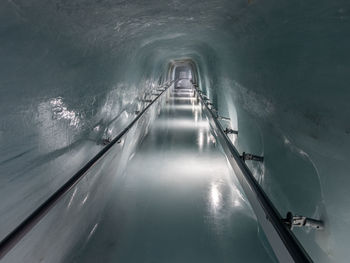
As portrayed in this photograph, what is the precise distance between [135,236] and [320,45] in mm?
2407

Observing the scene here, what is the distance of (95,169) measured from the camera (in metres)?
2.92

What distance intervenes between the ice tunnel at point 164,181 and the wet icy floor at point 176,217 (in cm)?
2

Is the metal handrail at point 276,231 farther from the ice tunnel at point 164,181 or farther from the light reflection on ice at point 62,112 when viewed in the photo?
the light reflection on ice at point 62,112

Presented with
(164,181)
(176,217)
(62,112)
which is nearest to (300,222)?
(62,112)

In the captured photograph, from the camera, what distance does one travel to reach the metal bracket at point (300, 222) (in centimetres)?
138

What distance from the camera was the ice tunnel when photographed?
4.38 ft

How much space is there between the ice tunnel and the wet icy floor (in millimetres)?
18

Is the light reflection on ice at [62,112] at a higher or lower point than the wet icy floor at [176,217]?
higher

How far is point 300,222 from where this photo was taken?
1.42 m

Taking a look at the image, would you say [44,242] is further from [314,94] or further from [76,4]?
[314,94]

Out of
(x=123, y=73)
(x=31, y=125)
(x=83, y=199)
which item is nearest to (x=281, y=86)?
(x=31, y=125)

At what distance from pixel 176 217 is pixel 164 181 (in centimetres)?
104

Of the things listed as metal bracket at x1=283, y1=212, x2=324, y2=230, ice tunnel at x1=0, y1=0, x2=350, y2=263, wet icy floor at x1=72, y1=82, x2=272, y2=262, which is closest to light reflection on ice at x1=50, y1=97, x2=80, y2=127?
ice tunnel at x1=0, y1=0, x2=350, y2=263

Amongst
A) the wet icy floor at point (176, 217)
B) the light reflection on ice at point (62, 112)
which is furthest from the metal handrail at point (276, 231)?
the light reflection on ice at point (62, 112)
